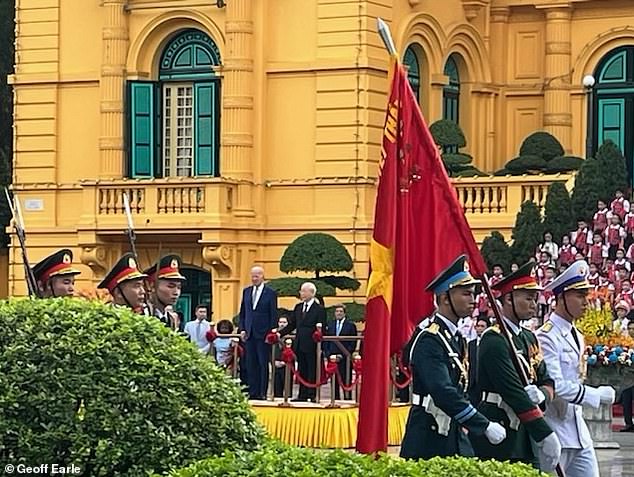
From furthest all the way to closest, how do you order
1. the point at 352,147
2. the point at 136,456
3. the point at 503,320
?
the point at 352,147, the point at 503,320, the point at 136,456

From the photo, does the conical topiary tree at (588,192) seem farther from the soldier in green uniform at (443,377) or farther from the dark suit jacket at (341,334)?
the soldier in green uniform at (443,377)

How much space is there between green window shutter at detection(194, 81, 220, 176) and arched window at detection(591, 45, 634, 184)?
663 centimetres

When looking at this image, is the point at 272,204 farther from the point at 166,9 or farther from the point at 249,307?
the point at 249,307

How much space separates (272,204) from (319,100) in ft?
6.52

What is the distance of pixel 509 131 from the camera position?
1387 inches

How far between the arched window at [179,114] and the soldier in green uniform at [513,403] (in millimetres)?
21580

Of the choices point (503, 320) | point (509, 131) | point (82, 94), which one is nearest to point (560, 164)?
point (509, 131)

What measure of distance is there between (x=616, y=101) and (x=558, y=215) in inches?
207

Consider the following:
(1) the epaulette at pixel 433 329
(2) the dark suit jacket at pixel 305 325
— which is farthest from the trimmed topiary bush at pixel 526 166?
(1) the epaulette at pixel 433 329

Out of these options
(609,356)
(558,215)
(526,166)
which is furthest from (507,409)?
(526,166)

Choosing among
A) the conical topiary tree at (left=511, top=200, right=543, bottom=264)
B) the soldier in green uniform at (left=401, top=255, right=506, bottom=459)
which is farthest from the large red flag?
the conical topiary tree at (left=511, top=200, right=543, bottom=264)

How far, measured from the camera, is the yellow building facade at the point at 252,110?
3169 centimetres

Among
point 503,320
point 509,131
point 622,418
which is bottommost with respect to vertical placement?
point 622,418

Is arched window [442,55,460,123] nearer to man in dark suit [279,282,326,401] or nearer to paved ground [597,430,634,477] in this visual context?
man in dark suit [279,282,326,401]
